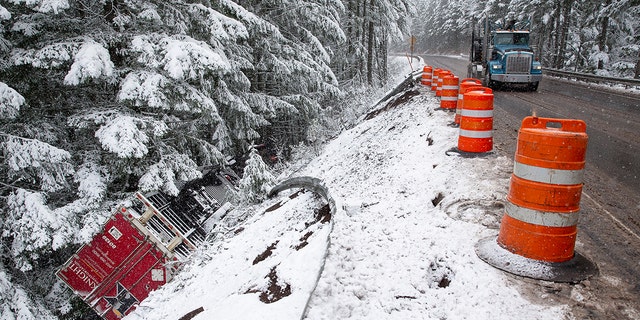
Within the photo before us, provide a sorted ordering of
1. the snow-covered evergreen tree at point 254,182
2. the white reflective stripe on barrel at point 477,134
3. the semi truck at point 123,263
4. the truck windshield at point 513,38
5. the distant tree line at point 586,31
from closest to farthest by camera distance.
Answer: the white reflective stripe on barrel at point 477,134, the semi truck at point 123,263, the snow-covered evergreen tree at point 254,182, the truck windshield at point 513,38, the distant tree line at point 586,31

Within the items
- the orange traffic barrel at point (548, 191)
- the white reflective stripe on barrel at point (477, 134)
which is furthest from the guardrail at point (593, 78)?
the orange traffic barrel at point (548, 191)

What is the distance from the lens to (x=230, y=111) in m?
14.2

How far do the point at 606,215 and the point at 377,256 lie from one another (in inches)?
117

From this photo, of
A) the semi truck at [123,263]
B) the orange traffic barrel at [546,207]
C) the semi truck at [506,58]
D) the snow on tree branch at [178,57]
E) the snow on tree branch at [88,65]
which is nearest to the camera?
the orange traffic barrel at [546,207]

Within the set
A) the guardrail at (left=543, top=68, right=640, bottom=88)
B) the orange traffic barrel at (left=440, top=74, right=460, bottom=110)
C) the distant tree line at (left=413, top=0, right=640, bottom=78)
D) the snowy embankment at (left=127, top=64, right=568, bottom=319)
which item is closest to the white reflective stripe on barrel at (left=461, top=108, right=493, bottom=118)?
the snowy embankment at (left=127, top=64, right=568, bottom=319)

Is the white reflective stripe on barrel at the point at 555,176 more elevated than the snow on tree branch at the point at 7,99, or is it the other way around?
the snow on tree branch at the point at 7,99

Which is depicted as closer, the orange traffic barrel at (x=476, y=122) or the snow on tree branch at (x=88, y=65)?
the orange traffic barrel at (x=476, y=122)

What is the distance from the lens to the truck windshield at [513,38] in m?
18.0

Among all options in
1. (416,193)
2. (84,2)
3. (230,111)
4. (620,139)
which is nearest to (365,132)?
(230,111)

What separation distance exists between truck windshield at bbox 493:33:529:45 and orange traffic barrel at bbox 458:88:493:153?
13.5 m

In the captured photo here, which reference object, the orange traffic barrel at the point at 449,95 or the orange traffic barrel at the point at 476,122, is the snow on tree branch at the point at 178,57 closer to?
the orange traffic barrel at the point at 476,122

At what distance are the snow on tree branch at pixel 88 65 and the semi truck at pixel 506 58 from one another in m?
15.8

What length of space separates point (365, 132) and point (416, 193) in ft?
28.6

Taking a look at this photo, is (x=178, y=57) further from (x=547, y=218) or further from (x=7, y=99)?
(x=547, y=218)
